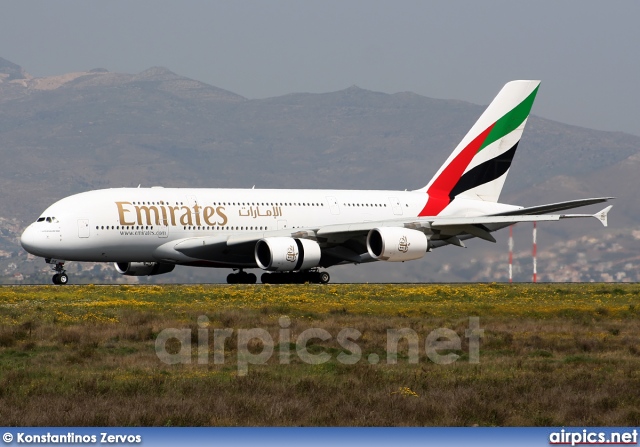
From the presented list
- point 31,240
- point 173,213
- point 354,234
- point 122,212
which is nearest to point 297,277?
point 354,234

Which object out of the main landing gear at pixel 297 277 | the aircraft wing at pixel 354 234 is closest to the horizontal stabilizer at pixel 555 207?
the aircraft wing at pixel 354 234

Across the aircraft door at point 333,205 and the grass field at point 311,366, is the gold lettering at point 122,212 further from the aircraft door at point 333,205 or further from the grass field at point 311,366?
the aircraft door at point 333,205

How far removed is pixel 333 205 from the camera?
52688 mm

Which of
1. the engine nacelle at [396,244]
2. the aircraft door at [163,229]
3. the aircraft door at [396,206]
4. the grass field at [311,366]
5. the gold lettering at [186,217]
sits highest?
the aircraft door at [396,206]

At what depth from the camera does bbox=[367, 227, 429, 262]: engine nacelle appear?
4664 centimetres

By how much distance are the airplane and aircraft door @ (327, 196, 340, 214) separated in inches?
2.1

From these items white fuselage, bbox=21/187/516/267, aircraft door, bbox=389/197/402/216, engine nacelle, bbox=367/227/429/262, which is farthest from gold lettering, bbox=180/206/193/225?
aircraft door, bbox=389/197/402/216

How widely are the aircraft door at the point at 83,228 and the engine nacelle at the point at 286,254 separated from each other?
6.63 m

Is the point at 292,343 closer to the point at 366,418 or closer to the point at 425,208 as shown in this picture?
the point at 366,418

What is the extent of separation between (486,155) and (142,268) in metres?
17.1

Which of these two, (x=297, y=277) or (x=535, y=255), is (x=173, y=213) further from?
(x=535, y=255)

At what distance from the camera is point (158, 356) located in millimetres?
23188

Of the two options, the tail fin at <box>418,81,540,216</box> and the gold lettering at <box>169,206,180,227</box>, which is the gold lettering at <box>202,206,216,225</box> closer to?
the gold lettering at <box>169,206,180,227</box>

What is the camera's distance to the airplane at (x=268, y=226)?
4544 centimetres
